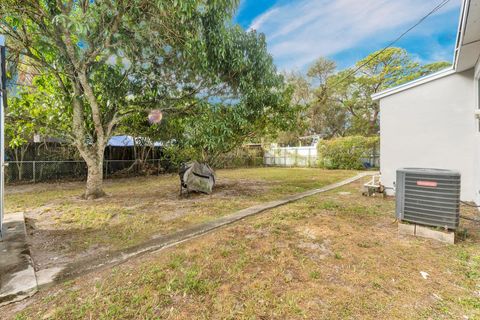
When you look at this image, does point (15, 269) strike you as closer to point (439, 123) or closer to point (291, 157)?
point (439, 123)

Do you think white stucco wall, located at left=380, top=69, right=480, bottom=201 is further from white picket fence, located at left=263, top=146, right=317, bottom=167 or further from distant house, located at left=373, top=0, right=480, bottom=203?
white picket fence, located at left=263, top=146, right=317, bottom=167

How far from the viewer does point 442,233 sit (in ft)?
9.78

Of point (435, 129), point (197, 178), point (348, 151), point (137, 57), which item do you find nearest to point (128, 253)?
point (197, 178)

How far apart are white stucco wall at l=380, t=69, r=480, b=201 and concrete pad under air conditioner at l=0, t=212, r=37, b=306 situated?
756 cm

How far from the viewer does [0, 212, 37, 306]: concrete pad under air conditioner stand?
1904 millimetres

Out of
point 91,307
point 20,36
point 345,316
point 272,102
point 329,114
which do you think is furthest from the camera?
point 329,114

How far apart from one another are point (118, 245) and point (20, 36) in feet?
18.5

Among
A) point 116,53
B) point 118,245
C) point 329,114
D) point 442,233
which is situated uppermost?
point 329,114

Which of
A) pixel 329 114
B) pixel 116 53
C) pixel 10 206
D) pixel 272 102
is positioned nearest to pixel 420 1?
pixel 272 102

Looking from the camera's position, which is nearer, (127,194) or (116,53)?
(116,53)

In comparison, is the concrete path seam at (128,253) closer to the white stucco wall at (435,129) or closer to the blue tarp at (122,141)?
the white stucco wall at (435,129)

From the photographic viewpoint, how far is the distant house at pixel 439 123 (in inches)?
193

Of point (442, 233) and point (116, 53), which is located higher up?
point (116, 53)

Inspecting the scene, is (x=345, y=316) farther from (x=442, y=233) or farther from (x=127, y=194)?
(x=127, y=194)
